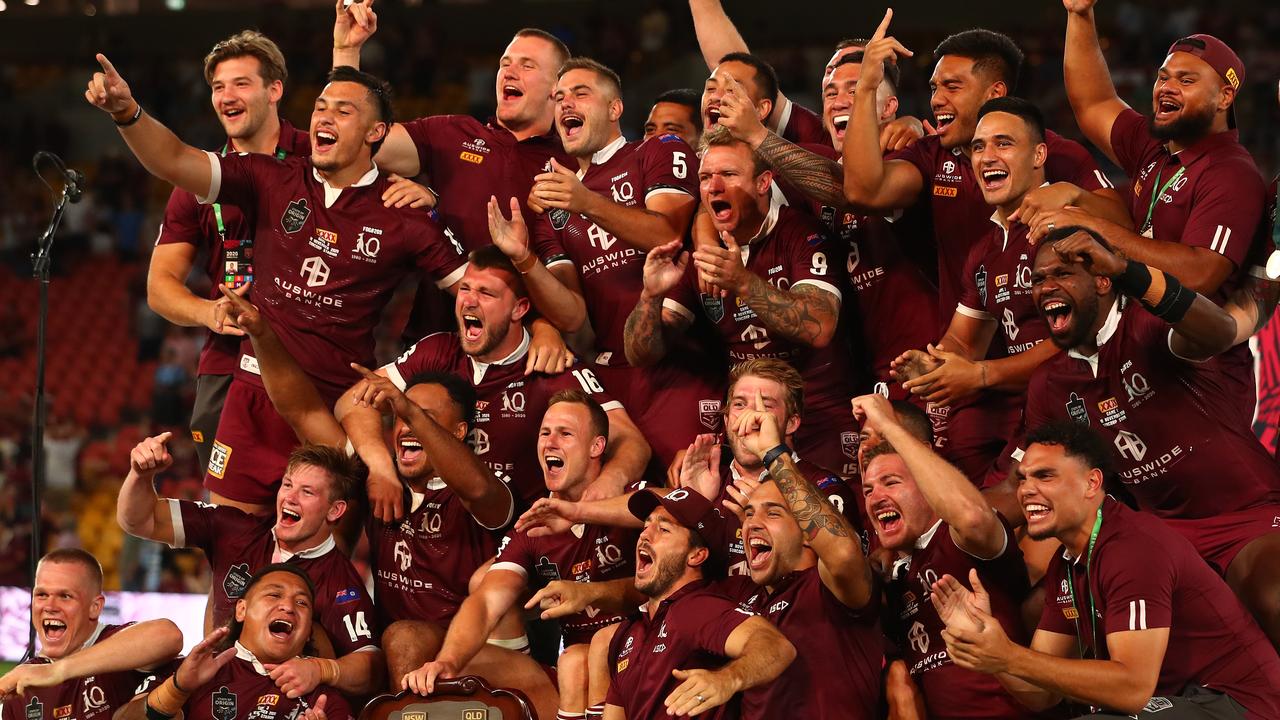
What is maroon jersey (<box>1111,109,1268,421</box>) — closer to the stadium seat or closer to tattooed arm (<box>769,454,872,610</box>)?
tattooed arm (<box>769,454,872,610</box>)

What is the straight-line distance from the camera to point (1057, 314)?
6.21m

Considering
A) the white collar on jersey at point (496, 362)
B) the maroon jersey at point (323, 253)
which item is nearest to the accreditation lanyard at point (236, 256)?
the maroon jersey at point (323, 253)

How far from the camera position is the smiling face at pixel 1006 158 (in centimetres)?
666

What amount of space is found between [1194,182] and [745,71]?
2.41m

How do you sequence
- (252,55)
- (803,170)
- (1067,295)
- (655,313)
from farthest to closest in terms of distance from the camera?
1. (252,55)
2. (655,313)
3. (803,170)
4. (1067,295)

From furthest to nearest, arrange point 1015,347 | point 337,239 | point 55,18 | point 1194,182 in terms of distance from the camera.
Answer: point 55,18 → point 337,239 → point 1015,347 → point 1194,182

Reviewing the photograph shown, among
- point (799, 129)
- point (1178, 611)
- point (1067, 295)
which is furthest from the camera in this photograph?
point (799, 129)

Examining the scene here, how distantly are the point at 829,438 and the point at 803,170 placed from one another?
1.34 m

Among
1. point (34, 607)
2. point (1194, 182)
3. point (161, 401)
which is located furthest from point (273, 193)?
point (161, 401)

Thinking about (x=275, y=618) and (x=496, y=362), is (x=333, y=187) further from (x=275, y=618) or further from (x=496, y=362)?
(x=275, y=618)

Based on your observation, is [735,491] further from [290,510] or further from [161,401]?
[161,401]

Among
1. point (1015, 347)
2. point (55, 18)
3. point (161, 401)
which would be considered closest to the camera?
point (1015, 347)

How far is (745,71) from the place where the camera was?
787 centimetres

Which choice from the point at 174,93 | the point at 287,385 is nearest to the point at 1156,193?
the point at 287,385
